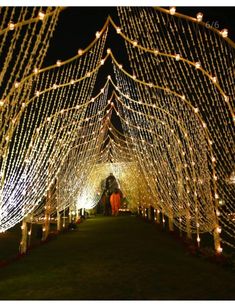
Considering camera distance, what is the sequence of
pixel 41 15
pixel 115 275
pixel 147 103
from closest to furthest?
pixel 41 15, pixel 115 275, pixel 147 103

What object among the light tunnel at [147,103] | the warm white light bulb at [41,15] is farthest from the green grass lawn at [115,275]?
the warm white light bulb at [41,15]

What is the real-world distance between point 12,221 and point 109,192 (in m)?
23.5

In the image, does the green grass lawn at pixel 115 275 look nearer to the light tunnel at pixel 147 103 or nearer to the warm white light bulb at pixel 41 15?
the light tunnel at pixel 147 103

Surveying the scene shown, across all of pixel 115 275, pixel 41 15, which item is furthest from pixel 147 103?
pixel 41 15

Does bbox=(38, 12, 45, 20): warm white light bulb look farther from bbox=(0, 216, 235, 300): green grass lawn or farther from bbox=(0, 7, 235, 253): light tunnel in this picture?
bbox=(0, 216, 235, 300): green grass lawn

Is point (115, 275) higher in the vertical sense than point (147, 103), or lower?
lower

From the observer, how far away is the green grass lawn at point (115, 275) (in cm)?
462

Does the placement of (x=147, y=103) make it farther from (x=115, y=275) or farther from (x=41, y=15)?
(x=41, y=15)

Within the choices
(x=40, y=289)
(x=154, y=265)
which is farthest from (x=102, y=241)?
(x=40, y=289)

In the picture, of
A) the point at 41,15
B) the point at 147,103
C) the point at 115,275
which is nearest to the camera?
the point at 41,15

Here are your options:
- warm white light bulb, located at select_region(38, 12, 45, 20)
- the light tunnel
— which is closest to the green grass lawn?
the light tunnel

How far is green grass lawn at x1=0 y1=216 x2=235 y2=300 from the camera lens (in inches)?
182

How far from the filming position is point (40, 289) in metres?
4.95

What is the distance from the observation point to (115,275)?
5.82 metres
